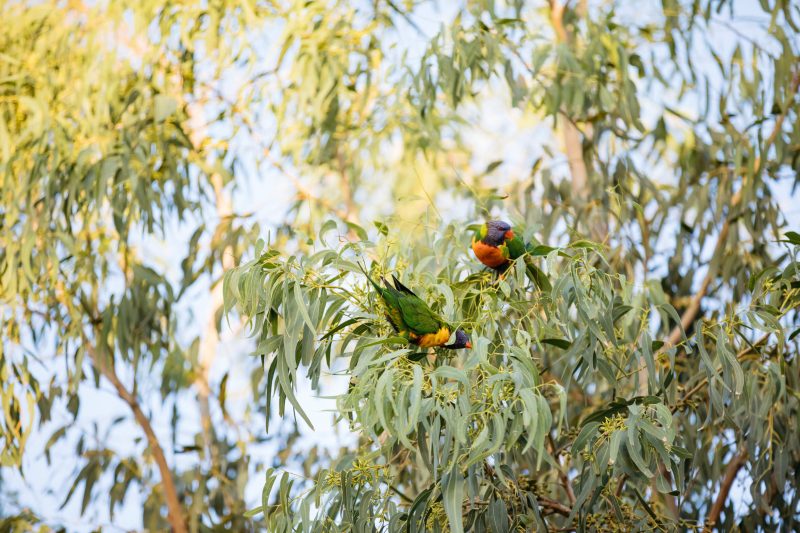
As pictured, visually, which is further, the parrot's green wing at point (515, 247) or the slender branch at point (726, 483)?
the slender branch at point (726, 483)

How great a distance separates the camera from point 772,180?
10.4 ft

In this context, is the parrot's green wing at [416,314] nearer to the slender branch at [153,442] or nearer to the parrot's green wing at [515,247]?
the parrot's green wing at [515,247]

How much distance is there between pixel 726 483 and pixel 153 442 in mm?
1741

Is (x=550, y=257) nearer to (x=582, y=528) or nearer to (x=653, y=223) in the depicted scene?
(x=582, y=528)

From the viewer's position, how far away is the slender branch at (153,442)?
3037 mm

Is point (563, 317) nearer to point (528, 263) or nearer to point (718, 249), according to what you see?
point (528, 263)

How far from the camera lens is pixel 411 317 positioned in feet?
5.71

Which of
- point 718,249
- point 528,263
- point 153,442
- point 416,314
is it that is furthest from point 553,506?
point 153,442

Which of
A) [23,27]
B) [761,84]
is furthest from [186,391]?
[761,84]

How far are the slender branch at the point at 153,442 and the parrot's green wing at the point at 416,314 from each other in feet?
5.22

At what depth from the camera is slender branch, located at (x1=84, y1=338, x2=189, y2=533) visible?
3.04 metres

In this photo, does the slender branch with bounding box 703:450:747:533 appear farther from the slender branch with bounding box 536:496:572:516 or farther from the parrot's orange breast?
the parrot's orange breast

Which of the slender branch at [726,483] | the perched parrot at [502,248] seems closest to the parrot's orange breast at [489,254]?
the perched parrot at [502,248]

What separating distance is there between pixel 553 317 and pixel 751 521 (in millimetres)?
1072
